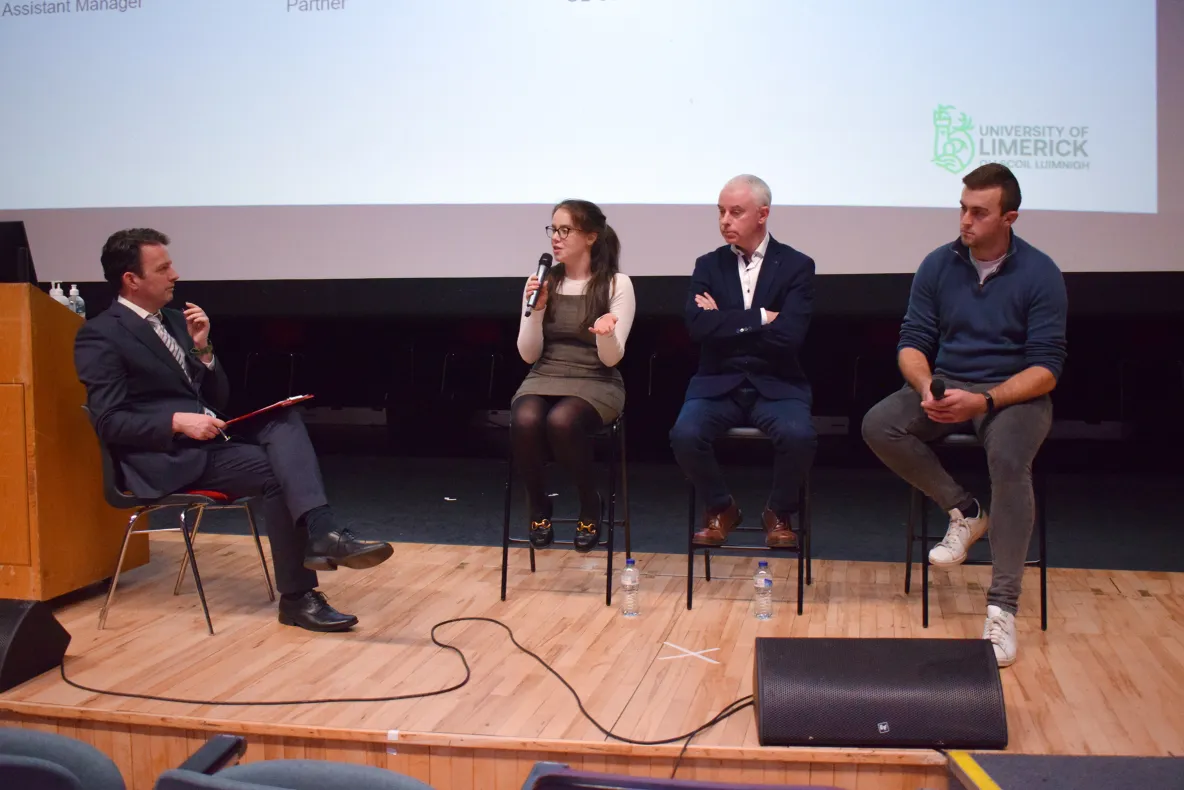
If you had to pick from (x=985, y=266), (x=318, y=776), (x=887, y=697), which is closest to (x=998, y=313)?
(x=985, y=266)

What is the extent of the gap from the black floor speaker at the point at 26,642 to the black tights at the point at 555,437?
48.9 inches

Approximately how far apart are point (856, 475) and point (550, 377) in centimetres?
243

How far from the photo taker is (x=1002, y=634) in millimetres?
2330

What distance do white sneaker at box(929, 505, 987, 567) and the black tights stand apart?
0.97 meters

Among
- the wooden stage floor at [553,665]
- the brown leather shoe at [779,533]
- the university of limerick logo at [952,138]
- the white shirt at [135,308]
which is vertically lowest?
the wooden stage floor at [553,665]

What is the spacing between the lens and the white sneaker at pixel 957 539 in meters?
2.62

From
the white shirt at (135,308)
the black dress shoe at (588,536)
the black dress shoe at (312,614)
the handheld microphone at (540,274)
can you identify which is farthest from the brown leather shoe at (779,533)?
the white shirt at (135,308)

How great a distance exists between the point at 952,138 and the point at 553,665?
7.60ft

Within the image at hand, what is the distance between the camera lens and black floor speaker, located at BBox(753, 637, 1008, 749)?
186 cm

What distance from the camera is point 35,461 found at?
8.75ft

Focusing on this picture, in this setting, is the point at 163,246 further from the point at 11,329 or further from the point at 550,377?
the point at 550,377

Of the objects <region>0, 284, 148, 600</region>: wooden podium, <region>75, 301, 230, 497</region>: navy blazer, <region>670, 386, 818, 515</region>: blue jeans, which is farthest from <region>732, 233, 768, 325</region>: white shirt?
<region>0, 284, 148, 600</region>: wooden podium

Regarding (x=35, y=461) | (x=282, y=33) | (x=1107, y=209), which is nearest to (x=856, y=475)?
(x=1107, y=209)

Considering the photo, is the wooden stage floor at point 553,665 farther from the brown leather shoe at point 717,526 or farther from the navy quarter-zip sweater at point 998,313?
the navy quarter-zip sweater at point 998,313
